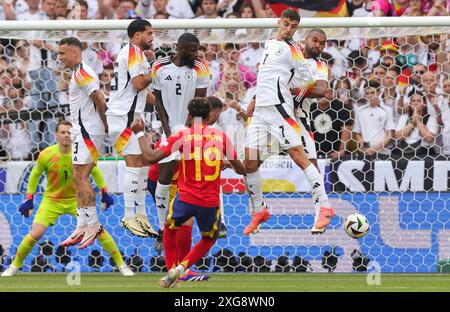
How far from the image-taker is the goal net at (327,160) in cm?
1398

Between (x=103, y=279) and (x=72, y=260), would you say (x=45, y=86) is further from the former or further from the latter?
(x=103, y=279)

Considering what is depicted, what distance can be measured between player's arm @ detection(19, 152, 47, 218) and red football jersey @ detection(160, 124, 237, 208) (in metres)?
3.06

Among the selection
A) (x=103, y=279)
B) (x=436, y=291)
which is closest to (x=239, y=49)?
(x=103, y=279)

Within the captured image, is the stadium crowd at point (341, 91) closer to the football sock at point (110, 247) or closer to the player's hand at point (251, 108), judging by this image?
the player's hand at point (251, 108)


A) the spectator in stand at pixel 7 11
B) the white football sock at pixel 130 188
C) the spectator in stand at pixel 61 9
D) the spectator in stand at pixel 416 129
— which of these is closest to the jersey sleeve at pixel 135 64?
the white football sock at pixel 130 188

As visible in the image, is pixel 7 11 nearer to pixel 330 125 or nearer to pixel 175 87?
pixel 175 87

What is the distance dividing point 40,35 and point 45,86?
3.04ft

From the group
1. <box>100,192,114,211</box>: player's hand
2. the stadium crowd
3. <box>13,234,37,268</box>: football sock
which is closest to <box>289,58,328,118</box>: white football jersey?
the stadium crowd

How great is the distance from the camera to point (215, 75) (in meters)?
15.3

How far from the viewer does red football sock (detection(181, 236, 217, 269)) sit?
1077 centimetres

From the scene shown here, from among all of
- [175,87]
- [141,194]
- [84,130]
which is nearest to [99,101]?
[84,130]

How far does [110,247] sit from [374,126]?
3.81 meters

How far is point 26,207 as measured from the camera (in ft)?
43.7

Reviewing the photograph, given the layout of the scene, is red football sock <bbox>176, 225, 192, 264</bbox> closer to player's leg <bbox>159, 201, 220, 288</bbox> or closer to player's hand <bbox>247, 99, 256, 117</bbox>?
player's leg <bbox>159, 201, 220, 288</bbox>
